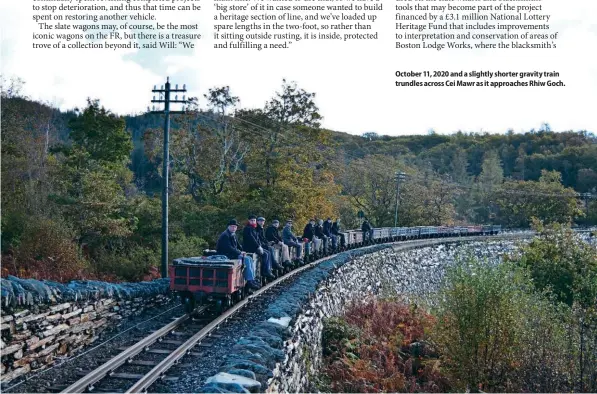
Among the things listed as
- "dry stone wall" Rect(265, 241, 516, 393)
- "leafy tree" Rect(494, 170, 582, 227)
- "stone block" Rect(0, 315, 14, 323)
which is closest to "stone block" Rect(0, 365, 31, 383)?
"stone block" Rect(0, 315, 14, 323)

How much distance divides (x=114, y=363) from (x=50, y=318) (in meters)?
1.90

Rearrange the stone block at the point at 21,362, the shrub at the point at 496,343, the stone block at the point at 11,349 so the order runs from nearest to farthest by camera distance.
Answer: the stone block at the point at 11,349
the stone block at the point at 21,362
the shrub at the point at 496,343

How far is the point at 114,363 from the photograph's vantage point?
9.37 meters

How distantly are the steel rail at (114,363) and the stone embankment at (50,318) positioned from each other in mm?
1421

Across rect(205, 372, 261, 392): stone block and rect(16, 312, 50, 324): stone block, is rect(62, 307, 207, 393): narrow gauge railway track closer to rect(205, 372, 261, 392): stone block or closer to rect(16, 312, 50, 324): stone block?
rect(16, 312, 50, 324): stone block

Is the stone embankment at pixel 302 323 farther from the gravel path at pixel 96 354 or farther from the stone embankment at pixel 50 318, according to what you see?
the stone embankment at pixel 50 318

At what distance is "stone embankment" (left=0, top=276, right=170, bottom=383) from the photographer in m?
9.33

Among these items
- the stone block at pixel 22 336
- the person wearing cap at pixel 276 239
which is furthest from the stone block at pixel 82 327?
the person wearing cap at pixel 276 239

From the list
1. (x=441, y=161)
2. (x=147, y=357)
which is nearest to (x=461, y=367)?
(x=147, y=357)

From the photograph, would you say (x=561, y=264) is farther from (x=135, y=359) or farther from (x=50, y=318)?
(x=50, y=318)

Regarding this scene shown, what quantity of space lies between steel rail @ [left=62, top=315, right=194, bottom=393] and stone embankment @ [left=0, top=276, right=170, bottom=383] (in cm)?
142

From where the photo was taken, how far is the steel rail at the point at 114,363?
8.30m

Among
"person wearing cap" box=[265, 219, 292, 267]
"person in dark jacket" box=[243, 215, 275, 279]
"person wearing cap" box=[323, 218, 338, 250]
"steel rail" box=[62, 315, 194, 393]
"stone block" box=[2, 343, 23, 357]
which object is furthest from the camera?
"person wearing cap" box=[323, 218, 338, 250]

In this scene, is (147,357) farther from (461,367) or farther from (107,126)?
(107,126)
